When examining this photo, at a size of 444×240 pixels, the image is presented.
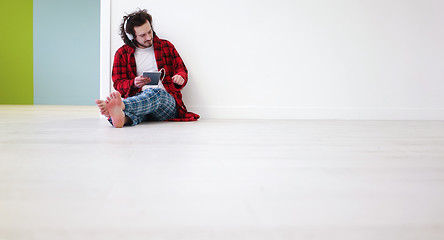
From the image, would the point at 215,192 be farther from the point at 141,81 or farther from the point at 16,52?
the point at 16,52

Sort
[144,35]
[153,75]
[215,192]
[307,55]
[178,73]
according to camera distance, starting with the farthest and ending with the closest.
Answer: [307,55] → [178,73] → [144,35] → [153,75] → [215,192]

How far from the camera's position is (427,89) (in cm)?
307

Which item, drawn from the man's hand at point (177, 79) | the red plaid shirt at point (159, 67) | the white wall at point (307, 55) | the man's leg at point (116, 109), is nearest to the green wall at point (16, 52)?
the white wall at point (307, 55)

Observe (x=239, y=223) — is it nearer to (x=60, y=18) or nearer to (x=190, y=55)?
(x=190, y=55)

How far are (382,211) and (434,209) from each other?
0.32 feet

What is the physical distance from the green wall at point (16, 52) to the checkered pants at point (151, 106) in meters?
3.25

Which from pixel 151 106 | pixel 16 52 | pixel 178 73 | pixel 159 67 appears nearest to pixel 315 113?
pixel 178 73

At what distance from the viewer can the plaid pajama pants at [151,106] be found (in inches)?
75.8

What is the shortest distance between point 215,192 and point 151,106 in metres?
1.49

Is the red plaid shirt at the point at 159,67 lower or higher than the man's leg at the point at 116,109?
higher

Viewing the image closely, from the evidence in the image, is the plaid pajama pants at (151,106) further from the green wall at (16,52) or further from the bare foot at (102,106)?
the green wall at (16,52)

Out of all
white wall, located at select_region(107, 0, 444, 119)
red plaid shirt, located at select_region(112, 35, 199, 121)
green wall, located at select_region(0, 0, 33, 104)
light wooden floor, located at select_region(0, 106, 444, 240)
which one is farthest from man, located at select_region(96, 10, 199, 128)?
green wall, located at select_region(0, 0, 33, 104)

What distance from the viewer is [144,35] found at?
2252 mm

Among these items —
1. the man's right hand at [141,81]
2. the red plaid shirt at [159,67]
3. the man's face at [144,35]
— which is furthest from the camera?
the red plaid shirt at [159,67]
